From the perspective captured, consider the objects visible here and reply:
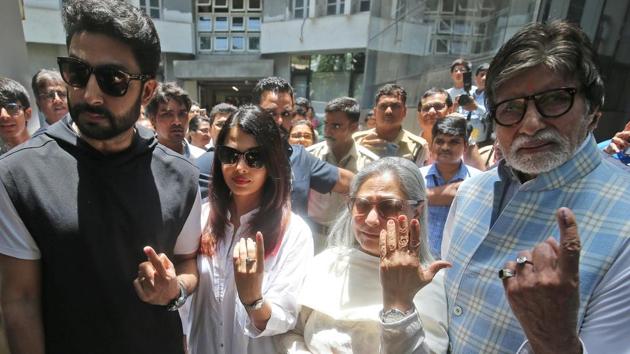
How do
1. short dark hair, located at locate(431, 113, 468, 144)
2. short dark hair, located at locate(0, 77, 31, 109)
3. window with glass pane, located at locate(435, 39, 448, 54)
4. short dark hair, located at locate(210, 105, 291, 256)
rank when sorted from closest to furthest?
short dark hair, located at locate(210, 105, 291, 256) → short dark hair, located at locate(0, 77, 31, 109) → short dark hair, located at locate(431, 113, 468, 144) → window with glass pane, located at locate(435, 39, 448, 54)

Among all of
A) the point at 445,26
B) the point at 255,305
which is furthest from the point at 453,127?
the point at 445,26

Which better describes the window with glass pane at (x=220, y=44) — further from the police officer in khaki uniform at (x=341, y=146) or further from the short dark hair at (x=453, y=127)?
the short dark hair at (x=453, y=127)

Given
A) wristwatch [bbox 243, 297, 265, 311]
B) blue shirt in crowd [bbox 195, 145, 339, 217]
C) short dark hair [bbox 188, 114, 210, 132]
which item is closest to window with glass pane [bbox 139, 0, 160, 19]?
short dark hair [bbox 188, 114, 210, 132]

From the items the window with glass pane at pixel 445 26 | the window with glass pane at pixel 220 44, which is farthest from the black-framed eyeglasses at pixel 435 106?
the window with glass pane at pixel 220 44

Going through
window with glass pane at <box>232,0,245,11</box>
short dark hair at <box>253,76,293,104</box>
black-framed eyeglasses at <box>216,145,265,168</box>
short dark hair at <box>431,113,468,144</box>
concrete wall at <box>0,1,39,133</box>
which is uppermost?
window with glass pane at <box>232,0,245,11</box>

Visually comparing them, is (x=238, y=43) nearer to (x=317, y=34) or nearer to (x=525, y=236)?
(x=317, y=34)

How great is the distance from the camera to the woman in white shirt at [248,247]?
5.13 feet

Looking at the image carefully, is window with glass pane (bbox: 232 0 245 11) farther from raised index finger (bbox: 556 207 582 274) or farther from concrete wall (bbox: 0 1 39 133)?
raised index finger (bbox: 556 207 582 274)

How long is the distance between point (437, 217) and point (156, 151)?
7.41 feet

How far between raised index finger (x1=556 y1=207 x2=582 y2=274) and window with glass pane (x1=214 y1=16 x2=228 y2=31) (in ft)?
72.6

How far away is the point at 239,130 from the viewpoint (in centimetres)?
195

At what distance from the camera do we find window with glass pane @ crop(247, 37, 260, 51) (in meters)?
20.5

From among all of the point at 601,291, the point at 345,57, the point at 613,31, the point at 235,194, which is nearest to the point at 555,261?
the point at 601,291

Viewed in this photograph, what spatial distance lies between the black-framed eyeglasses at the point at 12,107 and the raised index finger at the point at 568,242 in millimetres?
3264
